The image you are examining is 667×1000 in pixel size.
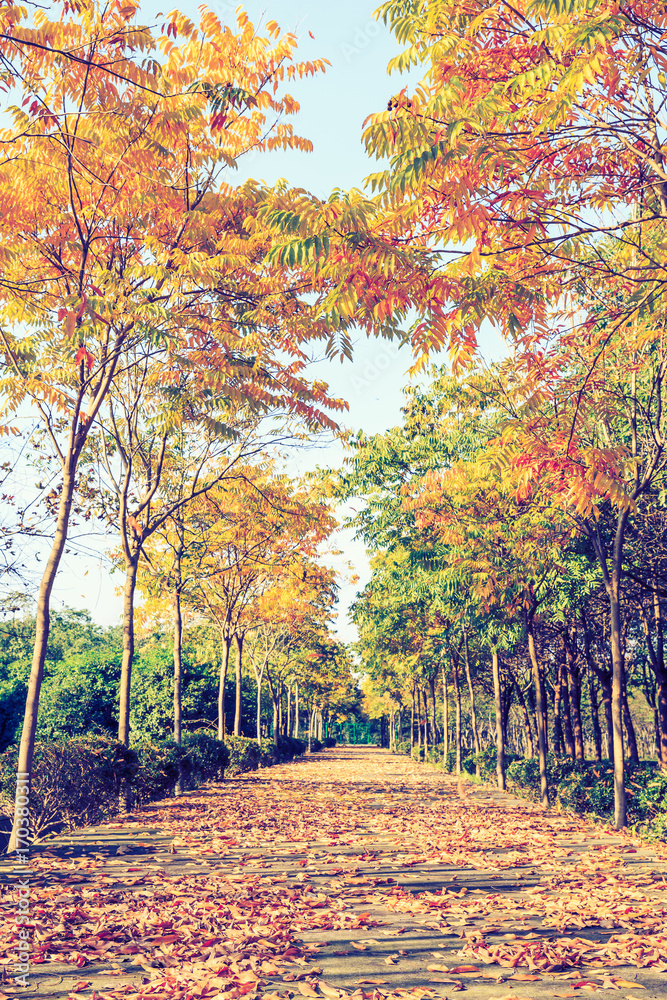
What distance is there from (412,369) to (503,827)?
9387 mm

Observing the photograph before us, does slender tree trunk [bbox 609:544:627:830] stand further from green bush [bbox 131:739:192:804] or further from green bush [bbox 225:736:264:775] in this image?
green bush [bbox 225:736:264:775]

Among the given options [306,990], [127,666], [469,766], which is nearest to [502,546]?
[127,666]

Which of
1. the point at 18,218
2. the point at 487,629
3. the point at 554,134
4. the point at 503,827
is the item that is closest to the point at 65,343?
the point at 18,218

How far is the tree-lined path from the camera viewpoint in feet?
15.0

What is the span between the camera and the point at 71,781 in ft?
35.1

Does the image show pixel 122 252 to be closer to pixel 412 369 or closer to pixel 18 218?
pixel 18 218

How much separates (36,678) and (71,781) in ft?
10.9

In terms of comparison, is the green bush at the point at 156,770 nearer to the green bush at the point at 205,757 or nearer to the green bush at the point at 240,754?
the green bush at the point at 205,757

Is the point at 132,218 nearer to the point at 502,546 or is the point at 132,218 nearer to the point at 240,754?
the point at 502,546

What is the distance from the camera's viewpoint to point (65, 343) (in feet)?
28.3

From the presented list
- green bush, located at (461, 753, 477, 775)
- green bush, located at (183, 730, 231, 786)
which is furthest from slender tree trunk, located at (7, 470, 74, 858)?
green bush, located at (461, 753, 477, 775)

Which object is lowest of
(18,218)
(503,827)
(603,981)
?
(503,827)

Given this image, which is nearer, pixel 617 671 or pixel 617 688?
pixel 617 671

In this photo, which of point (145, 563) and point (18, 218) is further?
point (145, 563)
